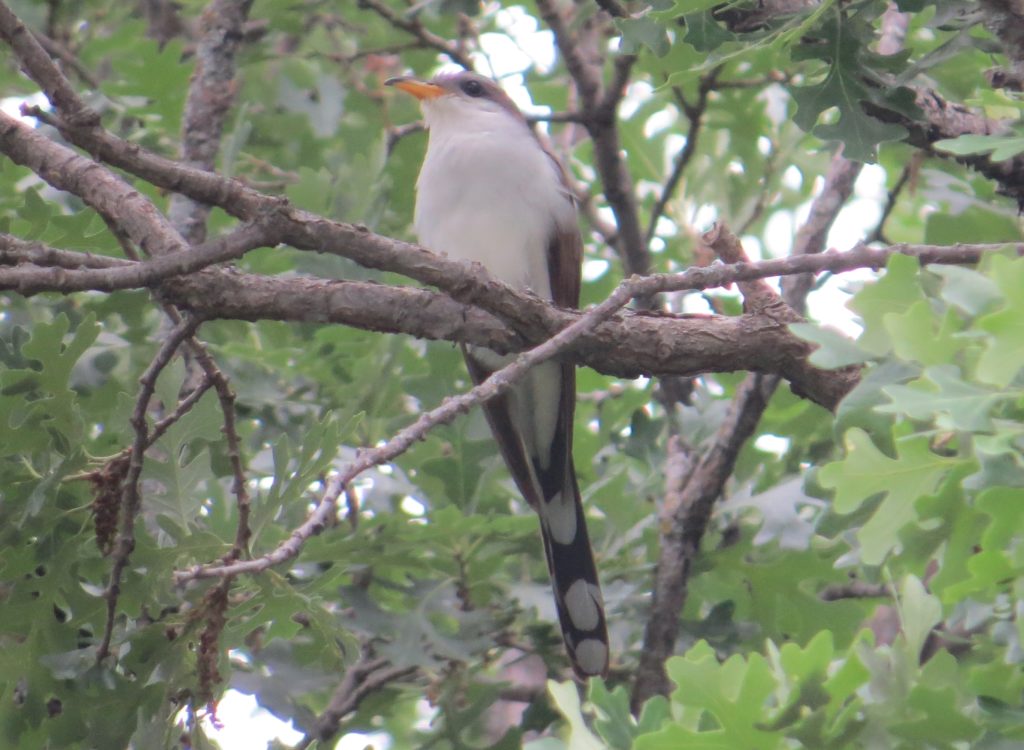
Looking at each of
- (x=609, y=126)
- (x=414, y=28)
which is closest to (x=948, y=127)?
(x=609, y=126)

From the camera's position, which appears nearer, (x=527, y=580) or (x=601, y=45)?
(x=527, y=580)

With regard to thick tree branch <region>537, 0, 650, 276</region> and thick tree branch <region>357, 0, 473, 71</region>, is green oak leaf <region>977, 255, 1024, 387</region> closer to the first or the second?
thick tree branch <region>537, 0, 650, 276</region>

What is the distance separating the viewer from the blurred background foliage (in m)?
2.22

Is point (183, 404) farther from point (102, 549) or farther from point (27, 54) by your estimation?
point (27, 54)

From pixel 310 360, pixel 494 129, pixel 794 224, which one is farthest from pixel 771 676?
pixel 794 224

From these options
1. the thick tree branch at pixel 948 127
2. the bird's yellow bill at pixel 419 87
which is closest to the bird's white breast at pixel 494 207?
the bird's yellow bill at pixel 419 87

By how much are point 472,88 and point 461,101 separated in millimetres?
143

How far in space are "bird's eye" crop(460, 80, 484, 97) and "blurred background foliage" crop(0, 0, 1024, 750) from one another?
0.39 m

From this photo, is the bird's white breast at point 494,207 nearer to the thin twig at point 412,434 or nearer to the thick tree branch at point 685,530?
the thick tree branch at point 685,530

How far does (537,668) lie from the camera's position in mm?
6770

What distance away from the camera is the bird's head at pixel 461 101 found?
578cm

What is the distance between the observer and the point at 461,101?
5859 millimetres

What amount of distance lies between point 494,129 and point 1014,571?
3911mm

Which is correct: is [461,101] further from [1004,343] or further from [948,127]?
[1004,343]
